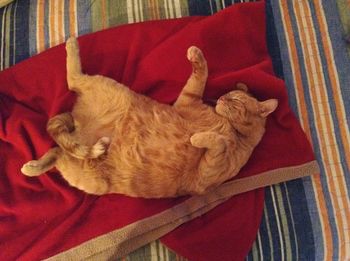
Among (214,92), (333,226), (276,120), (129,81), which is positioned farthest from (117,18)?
(333,226)

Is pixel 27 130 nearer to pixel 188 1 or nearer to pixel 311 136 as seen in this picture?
pixel 188 1

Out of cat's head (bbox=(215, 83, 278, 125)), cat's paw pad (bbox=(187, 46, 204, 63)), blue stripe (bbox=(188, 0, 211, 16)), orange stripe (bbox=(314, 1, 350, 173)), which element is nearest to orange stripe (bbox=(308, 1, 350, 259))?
orange stripe (bbox=(314, 1, 350, 173))

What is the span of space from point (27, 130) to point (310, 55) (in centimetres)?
111

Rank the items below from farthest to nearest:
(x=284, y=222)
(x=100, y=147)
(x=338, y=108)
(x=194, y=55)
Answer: (x=338, y=108), (x=284, y=222), (x=194, y=55), (x=100, y=147)

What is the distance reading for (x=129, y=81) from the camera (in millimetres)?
1556

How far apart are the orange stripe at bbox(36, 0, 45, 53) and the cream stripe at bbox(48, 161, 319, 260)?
780mm

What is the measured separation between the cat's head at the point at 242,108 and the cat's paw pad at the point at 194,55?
16 cm

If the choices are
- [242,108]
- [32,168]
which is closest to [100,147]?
[32,168]

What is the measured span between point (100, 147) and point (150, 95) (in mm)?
362

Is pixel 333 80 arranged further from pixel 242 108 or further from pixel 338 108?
pixel 242 108

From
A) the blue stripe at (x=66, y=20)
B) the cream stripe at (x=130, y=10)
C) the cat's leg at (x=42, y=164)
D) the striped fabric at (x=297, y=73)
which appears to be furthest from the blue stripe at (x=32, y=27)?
the cat's leg at (x=42, y=164)

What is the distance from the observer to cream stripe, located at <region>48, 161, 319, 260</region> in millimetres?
1405

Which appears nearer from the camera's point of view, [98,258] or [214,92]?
[98,258]

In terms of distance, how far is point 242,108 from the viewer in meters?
1.41
